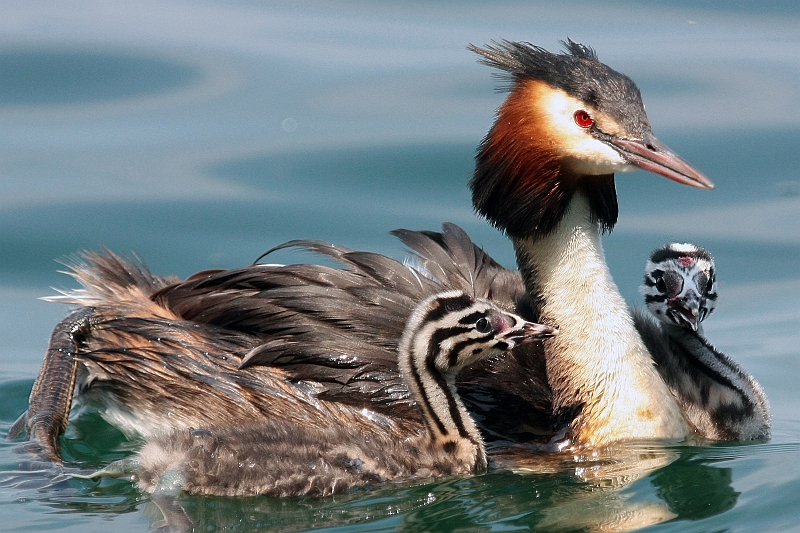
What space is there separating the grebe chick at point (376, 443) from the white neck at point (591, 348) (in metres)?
0.47

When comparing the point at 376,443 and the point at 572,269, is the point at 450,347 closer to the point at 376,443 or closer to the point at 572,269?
the point at 376,443

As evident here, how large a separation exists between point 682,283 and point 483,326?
1403mm

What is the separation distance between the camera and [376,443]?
6.48m

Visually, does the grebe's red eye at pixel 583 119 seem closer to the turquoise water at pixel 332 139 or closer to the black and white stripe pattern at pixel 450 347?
the black and white stripe pattern at pixel 450 347

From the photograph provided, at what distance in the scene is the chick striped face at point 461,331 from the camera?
6.45 m

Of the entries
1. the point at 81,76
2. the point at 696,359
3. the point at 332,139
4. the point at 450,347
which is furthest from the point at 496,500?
the point at 81,76

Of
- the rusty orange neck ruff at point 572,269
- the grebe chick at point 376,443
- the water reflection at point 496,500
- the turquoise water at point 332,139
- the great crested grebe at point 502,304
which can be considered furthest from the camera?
the turquoise water at point 332,139

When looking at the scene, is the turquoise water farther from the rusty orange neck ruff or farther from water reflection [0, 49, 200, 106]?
the rusty orange neck ruff

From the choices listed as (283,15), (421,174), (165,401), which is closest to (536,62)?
Result: (165,401)

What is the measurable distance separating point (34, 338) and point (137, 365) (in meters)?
2.13

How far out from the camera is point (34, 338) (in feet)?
29.3

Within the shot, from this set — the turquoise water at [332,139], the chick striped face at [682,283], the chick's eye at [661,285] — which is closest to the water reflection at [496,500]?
the turquoise water at [332,139]

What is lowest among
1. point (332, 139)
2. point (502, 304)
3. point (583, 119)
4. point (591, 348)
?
point (591, 348)

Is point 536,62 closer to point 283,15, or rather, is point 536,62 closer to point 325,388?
point 325,388
